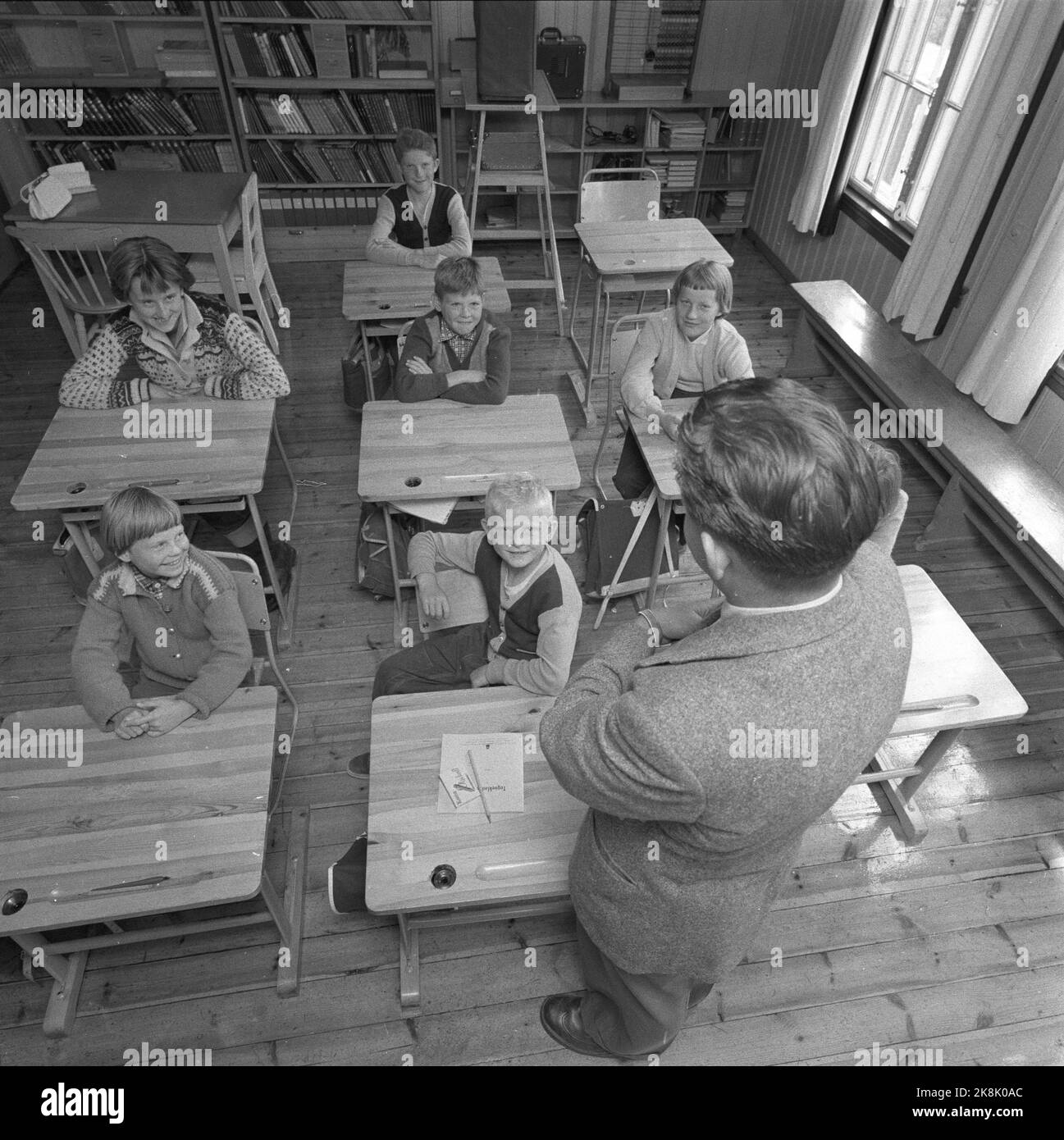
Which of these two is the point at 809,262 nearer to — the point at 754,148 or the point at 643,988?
the point at 754,148

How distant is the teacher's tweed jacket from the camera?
3.11 feet

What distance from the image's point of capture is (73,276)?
11.6ft

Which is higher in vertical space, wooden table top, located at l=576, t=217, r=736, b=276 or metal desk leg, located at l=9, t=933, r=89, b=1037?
wooden table top, located at l=576, t=217, r=736, b=276

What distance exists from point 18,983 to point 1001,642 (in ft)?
10.7

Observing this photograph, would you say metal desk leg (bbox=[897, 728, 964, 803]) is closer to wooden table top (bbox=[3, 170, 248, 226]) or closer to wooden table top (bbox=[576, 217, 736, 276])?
wooden table top (bbox=[576, 217, 736, 276])

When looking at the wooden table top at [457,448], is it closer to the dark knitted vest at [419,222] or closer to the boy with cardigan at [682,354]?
the boy with cardigan at [682,354]

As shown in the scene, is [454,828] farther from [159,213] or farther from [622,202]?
[622,202]

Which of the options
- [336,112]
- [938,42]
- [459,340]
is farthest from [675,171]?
[459,340]

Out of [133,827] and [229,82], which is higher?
[229,82]

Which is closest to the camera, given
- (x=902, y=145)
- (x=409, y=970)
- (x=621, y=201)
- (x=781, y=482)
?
(x=781, y=482)

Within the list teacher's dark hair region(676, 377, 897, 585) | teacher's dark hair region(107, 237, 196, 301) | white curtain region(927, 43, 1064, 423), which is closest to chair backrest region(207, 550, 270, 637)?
teacher's dark hair region(107, 237, 196, 301)

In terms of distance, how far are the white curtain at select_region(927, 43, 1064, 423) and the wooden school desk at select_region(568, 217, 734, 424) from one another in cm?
110

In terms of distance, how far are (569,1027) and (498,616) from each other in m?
1.01
